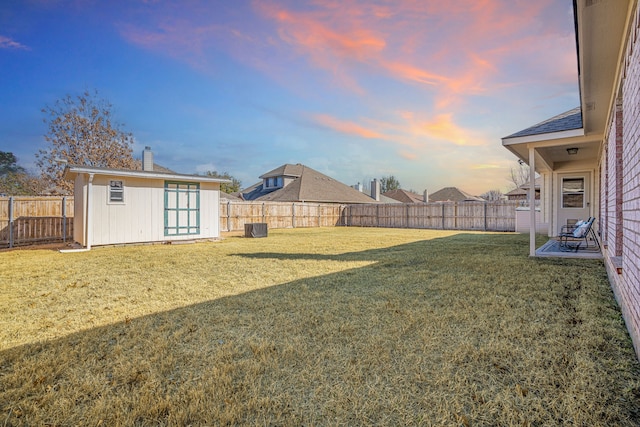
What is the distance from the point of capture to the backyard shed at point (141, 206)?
32.7 ft

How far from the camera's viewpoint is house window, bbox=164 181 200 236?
11.4 metres

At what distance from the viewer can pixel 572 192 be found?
11258 mm

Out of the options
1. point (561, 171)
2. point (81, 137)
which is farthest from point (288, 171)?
point (561, 171)

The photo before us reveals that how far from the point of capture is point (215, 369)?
228 cm

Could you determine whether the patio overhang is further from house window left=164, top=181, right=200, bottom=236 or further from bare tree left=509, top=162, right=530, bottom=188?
bare tree left=509, top=162, right=530, bottom=188

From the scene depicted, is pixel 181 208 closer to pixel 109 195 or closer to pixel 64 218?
pixel 109 195

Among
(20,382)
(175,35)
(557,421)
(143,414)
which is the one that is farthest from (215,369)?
(175,35)

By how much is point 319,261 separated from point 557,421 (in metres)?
5.59

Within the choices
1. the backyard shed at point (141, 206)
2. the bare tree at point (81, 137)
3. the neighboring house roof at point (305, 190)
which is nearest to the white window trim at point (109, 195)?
the backyard shed at point (141, 206)

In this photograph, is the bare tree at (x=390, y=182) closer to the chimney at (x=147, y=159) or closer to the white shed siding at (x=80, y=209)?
the chimney at (x=147, y=159)

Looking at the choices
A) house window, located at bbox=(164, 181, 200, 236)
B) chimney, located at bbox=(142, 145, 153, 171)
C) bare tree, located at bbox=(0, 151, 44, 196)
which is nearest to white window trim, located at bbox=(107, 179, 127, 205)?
house window, located at bbox=(164, 181, 200, 236)

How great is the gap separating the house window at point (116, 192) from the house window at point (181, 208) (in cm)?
136

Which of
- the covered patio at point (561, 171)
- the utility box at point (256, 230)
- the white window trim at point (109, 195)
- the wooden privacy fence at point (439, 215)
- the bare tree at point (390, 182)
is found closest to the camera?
the covered patio at point (561, 171)

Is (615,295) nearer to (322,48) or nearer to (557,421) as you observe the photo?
(557,421)
